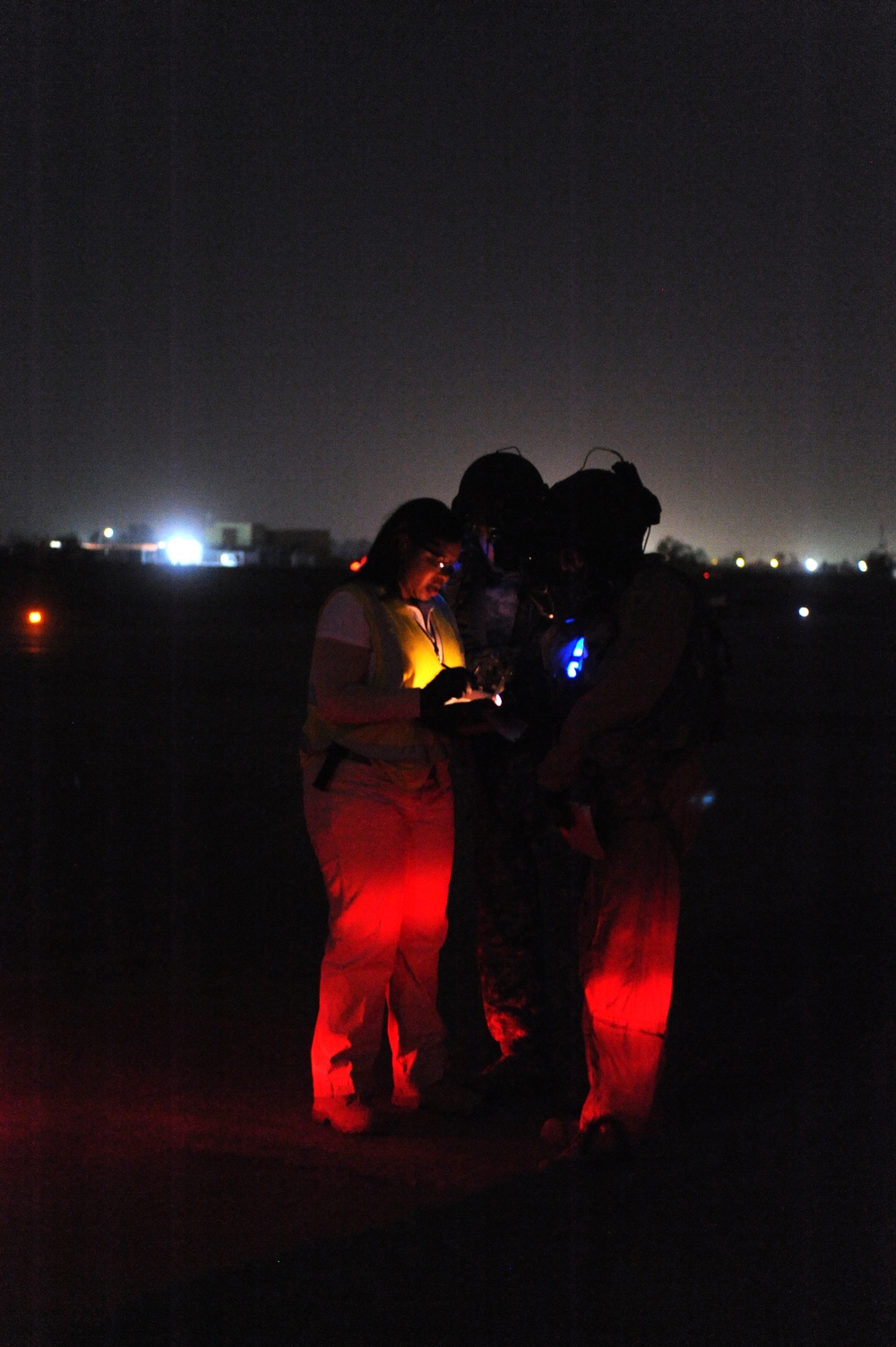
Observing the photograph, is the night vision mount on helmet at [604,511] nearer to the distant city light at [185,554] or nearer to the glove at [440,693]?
the glove at [440,693]

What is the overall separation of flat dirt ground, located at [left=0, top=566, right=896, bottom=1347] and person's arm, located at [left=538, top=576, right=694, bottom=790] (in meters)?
1.11

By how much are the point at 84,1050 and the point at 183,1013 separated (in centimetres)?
59

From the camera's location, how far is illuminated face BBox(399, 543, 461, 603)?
4590 mm

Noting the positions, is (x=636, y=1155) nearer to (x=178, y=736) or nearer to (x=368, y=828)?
(x=368, y=828)

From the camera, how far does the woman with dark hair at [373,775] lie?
453 cm

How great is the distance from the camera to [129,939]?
23.3 ft

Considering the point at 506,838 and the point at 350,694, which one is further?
the point at 506,838

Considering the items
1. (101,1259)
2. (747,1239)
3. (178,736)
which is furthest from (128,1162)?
(178,736)

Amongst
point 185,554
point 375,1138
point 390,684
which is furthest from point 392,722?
point 185,554

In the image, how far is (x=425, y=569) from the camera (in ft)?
15.2

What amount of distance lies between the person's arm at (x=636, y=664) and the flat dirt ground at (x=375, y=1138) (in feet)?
3.65

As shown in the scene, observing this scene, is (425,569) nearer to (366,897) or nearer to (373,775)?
(373,775)

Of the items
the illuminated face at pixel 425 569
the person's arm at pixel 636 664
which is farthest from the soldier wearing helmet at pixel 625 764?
the illuminated face at pixel 425 569

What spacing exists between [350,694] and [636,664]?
101 centimetres
